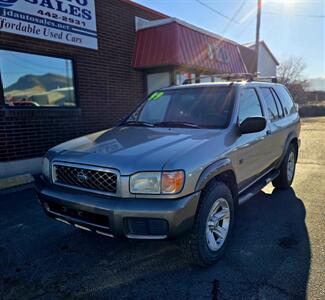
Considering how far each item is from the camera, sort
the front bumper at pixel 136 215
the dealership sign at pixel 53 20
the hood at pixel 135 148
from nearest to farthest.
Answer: the front bumper at pixel 136 215
the hood at pixel 135 148
the dealership sign at pixel 53 20

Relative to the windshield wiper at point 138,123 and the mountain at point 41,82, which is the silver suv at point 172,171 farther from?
the mountain at point 41,82

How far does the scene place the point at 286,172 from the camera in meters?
5.04

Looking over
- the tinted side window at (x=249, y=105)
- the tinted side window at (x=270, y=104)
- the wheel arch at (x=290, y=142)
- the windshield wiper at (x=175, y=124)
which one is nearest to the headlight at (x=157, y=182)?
the windshield wiper at (x=175, y=124)

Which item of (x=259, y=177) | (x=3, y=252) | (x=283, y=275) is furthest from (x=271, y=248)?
(x=3, y=252)

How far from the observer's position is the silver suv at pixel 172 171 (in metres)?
2.37

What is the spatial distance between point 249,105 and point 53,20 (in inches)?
201

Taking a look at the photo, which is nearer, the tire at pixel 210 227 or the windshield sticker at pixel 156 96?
the tire at pixel 210 227

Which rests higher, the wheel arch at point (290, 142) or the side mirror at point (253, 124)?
the side mirror at point (253, 124)

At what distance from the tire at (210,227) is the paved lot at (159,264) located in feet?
0.51

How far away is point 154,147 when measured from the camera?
2668 mm

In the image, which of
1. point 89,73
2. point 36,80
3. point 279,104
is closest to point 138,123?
→ point 279,104

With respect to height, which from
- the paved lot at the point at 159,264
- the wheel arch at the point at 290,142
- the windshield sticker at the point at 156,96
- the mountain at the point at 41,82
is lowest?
the paved lot at the point at 159,264

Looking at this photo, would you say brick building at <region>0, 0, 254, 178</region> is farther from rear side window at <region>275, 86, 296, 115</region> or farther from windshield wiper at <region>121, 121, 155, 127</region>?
windshield wiper at <region>121, 121, 155, 127</region>

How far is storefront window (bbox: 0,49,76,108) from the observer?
597 cm
